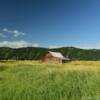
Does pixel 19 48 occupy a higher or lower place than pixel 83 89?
higher

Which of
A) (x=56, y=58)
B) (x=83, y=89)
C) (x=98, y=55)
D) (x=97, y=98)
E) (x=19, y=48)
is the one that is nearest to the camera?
(x=97, y=98)

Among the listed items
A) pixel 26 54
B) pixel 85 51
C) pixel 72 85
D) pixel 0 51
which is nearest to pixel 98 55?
pixel 85 51

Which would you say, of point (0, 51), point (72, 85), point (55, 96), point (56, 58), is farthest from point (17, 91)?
point (0, 51)

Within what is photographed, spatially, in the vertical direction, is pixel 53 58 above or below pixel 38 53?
below

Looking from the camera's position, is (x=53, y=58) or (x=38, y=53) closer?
(x=53, y=58)

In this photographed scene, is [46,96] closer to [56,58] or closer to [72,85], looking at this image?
[72,85]

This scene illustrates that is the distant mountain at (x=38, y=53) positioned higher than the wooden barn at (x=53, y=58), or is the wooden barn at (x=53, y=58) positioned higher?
the distant mountain at (x=38, y=53)

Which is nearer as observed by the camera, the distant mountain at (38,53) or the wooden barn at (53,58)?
the wooden barn at (53,58)

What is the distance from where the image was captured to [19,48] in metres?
173

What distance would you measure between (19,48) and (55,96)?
16771cm

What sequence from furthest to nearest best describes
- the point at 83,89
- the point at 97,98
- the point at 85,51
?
the point at 85,51 < the point at 83,89 < the point at 97,98

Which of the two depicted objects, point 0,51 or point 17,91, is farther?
point 0,51

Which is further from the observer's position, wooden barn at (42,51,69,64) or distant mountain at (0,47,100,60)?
distant mountain at (0,47,100,60)

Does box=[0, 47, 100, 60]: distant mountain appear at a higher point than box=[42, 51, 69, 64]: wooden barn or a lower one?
higher
